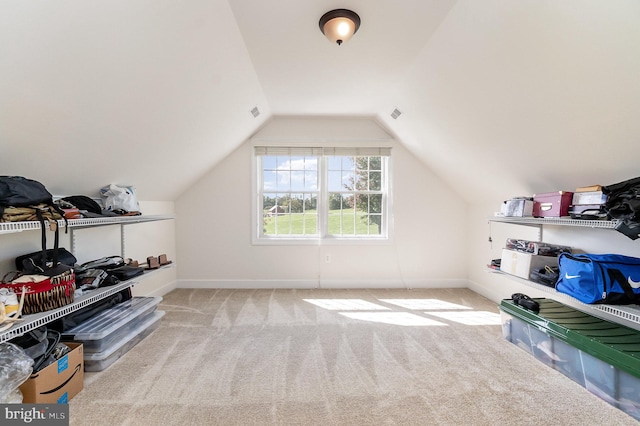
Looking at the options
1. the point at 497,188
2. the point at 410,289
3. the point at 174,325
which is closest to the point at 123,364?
the point at 174,325

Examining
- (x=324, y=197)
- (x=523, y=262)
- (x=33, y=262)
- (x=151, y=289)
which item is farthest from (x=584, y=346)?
(x=151, y=289)

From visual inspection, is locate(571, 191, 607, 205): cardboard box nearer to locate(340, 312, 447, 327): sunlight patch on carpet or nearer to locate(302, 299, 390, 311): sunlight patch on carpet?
locate(340, 312, 447, 327): sunlight patch on carpet

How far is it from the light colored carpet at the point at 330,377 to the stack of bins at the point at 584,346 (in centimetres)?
8

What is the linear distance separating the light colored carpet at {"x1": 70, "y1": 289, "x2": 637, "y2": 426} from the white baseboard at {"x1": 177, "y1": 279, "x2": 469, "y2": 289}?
918 mm

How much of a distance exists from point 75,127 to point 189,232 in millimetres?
2385

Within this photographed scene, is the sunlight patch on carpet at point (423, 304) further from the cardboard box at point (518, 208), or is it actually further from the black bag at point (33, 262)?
the black bag at point (33, 262)

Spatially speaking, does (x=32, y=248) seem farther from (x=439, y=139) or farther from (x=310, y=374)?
(x=439, y=139)

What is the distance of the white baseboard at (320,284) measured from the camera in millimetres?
3926

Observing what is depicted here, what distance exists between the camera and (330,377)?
1924mm

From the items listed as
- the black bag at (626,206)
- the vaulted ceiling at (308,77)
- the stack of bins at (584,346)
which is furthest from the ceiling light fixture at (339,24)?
the stack of bins at (584,346)

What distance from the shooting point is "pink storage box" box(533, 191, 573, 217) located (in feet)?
6.71

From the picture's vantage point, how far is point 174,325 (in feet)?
8.92

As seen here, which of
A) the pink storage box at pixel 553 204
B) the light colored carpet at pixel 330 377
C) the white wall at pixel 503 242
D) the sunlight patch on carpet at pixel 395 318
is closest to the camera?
the light colored carpet at pixel 330 377

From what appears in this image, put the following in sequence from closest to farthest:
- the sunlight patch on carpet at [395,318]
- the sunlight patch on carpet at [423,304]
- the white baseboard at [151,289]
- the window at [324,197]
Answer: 1. the sunlight patch on carpet at [395,318]
2. the white baseboard at [151,289]
3. the sunlight patch on carpet at [423,304]
4. the window at [324,197]
